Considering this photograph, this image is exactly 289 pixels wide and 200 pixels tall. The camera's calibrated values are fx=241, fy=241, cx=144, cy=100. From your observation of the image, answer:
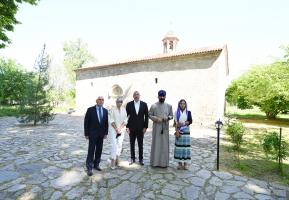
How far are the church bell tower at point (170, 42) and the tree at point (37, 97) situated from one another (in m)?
14.0

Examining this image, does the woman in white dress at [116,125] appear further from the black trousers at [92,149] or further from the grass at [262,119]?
the grass at [262,119]

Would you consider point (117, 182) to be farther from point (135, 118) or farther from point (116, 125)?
point (135, 118)

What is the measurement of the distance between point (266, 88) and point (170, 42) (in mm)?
11160

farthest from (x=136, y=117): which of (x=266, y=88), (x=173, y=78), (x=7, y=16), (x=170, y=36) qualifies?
(x=170, y=36)

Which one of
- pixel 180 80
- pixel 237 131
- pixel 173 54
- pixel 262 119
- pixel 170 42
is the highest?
pixel 170 42

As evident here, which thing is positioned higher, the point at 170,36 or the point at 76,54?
the point at 76,54

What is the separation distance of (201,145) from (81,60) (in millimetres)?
41744

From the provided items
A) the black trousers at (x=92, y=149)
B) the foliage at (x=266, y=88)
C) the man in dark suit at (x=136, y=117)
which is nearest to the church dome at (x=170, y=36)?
the foliage at (x=266, y=88)

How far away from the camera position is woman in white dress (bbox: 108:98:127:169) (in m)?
5.88

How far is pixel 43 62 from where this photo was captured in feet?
48.3

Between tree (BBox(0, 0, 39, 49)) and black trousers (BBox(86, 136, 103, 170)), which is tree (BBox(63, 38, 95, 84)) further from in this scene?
black trousers (BBox(86, 136, 103, 170))

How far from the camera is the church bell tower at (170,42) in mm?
25391

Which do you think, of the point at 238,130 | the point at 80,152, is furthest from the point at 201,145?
the point at 80,152

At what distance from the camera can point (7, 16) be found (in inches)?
460
